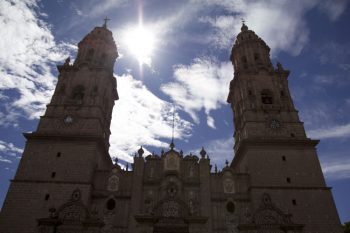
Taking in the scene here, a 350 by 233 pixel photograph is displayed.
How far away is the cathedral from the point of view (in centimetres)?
Answer: 2530

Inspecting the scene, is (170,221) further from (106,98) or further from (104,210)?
(106,98)

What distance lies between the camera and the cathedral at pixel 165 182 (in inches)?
996

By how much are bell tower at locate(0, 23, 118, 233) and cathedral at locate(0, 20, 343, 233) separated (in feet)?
0.30

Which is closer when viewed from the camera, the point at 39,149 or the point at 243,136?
the point at 39,149

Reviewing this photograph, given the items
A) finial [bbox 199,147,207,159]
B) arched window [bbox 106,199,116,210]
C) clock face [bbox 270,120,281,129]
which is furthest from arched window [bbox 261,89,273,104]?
arched window [bbox 106,199,116,210]

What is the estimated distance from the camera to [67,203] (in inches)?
1037

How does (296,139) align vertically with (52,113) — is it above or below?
below

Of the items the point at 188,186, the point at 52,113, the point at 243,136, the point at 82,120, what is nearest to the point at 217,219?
the point at 188,186

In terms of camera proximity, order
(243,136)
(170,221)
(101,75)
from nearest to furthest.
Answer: (170,221) → (243,136) → (101,75)

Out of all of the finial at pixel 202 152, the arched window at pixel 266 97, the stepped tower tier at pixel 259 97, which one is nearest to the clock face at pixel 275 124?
the stepped tower tier at pixel 259 97

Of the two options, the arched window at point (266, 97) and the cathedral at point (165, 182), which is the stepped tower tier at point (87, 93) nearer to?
the cathedral at point (165, 182)

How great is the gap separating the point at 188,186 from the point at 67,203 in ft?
34.7

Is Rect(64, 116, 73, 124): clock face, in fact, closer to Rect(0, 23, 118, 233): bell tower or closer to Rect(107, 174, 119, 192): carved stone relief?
Rect(0, 23, 118, 233): bell tower

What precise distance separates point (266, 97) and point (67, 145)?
21.9 metres
